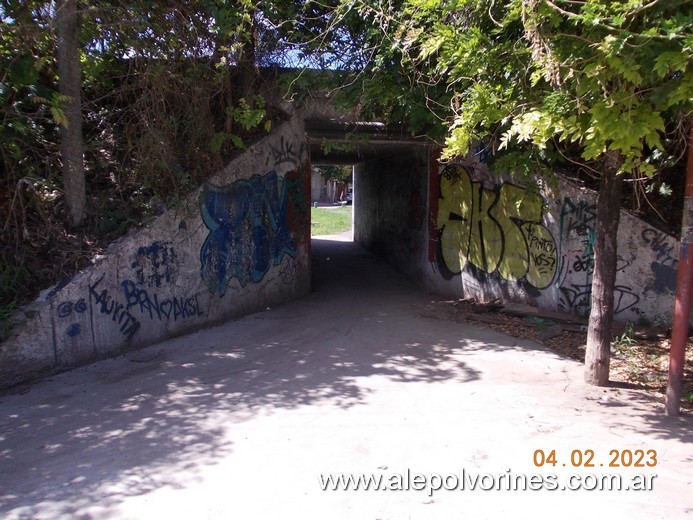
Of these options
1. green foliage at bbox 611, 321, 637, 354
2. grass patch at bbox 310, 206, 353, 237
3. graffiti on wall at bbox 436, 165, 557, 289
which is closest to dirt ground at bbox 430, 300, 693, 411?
green foliage at bbox 611, 321, 637, 354

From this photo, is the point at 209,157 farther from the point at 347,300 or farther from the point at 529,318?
the point at 529,318

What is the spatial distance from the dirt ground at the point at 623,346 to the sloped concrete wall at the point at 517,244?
49 centimetres

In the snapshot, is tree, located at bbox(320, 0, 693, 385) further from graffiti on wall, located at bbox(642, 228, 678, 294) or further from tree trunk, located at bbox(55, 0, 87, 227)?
tree trunk, located at bbox(55, 0, 87, 227)

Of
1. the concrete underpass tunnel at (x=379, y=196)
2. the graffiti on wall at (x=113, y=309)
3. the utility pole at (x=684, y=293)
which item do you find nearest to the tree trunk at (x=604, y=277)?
the utility pole at (x=684, y=293)

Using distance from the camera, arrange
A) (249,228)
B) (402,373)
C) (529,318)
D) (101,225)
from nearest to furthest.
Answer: (402,373) → (101,225) → (529,318) → (249,228)

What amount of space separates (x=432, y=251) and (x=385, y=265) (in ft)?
11.9

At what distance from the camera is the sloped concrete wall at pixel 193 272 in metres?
5.82

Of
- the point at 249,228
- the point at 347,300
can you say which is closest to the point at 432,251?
the point at 347,300

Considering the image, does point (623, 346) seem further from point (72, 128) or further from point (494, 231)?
point (72, 128)

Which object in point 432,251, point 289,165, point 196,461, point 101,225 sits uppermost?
point 289,165

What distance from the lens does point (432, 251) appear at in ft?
34.8

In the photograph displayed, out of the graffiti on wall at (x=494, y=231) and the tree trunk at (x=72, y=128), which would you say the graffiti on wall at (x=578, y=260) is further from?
the tree trunk at (x=72, y=128)

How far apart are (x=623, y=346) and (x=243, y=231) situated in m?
5.92

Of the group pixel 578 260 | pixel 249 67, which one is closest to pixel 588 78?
pixel 578 260
